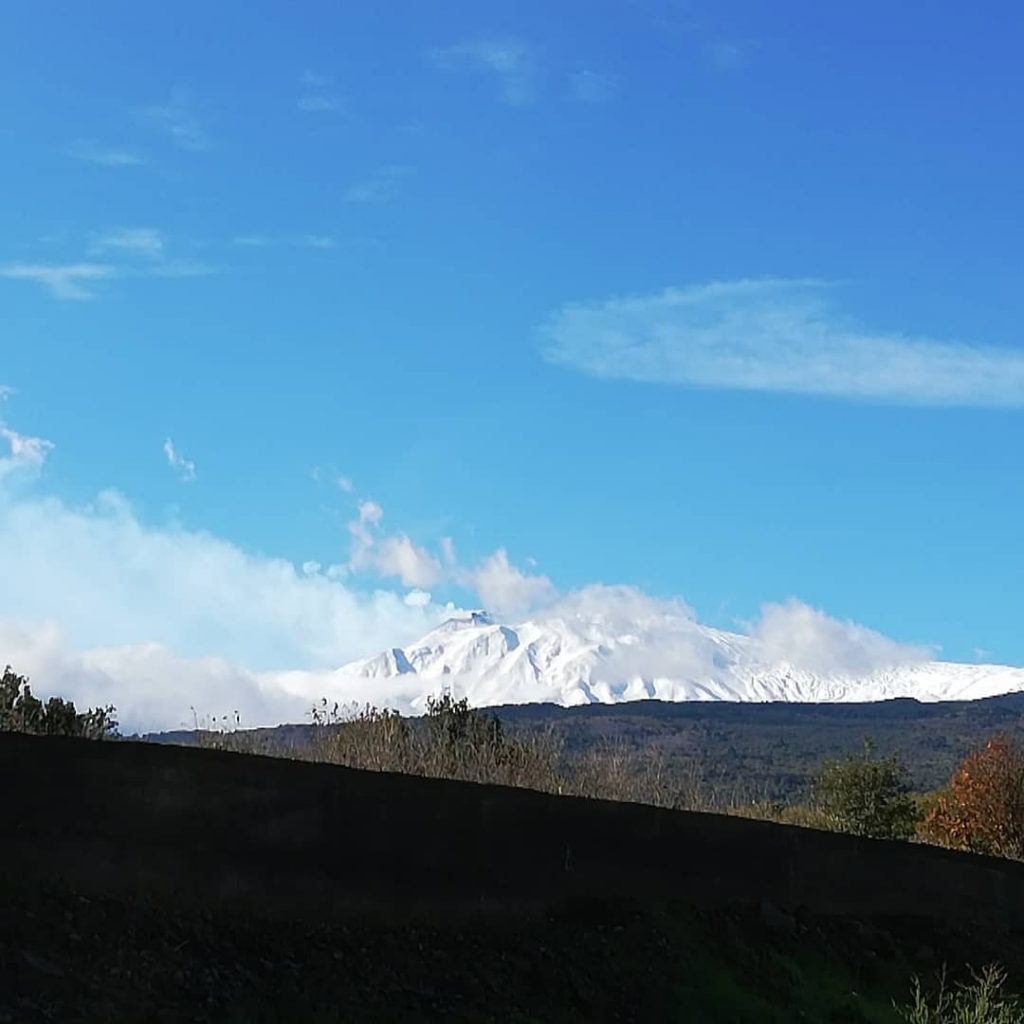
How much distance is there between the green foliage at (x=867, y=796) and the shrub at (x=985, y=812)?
971mm

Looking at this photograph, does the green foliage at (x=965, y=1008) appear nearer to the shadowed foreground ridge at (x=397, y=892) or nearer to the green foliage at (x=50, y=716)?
the shadowed foreground ridge at (x=397, y=892)

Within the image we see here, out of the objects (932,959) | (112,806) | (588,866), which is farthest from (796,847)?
(112,806)

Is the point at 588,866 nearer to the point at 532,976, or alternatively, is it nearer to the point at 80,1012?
the point at 532,976

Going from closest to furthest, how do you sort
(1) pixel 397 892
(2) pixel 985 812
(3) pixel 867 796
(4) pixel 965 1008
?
1. (1) pixel 397 892
2. (4) pixel 965 1008
3. (2) pixel 985 812
4. (3) pixel 867 796

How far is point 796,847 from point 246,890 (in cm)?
906

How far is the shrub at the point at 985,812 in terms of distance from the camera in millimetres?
41594

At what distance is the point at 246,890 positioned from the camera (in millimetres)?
13453

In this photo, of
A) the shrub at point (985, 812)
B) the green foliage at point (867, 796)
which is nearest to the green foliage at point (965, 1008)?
the shrub at point (985, 812)

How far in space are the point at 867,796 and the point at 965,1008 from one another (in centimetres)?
A: 2957

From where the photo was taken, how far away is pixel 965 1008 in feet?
52.4

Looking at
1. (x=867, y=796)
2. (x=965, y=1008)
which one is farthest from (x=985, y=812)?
(x=965, y=1008)

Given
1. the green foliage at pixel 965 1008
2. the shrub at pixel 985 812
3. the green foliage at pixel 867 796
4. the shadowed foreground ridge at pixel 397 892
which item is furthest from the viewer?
the green foliage at pixel 867 796

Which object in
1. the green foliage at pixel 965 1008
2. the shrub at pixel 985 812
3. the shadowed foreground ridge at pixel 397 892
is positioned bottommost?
the green foliage at pixel 965 1008

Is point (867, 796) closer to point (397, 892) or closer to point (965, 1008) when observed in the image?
point (965, 1008)
